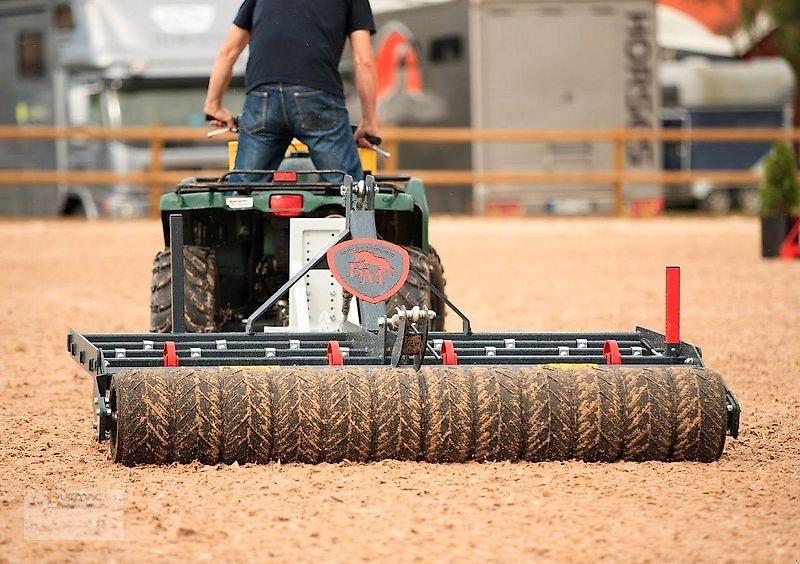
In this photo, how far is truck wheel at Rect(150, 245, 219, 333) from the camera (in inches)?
293

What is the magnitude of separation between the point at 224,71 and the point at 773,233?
961cm

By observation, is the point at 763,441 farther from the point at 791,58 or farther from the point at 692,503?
the point at 791,58

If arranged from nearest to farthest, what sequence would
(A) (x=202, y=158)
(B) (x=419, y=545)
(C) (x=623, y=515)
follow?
(B) (x=419, y=545) → (C) (x=623, y=515) → (A) (x=202, y=158)

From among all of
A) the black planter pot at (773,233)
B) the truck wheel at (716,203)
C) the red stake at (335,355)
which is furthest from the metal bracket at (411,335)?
the truck wheel at (716,203)

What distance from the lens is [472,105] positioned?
24578mm

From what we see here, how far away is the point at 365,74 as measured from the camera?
7684 mm

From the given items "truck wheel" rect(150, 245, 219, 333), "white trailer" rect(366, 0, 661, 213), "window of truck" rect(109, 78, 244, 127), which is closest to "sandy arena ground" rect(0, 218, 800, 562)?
"truck wheel" rect(150, 245, 219, 333)

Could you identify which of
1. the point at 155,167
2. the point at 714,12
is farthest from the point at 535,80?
the point at 714,12

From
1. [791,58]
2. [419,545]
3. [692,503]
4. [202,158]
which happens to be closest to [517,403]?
A: [692,503]

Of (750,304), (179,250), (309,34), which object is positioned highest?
(309,34)

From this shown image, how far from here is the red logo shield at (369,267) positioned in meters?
6.09

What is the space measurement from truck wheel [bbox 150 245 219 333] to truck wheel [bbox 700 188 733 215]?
2209cm

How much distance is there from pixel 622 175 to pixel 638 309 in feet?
42.4

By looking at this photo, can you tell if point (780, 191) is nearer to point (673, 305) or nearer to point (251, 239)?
point (251, 239)
